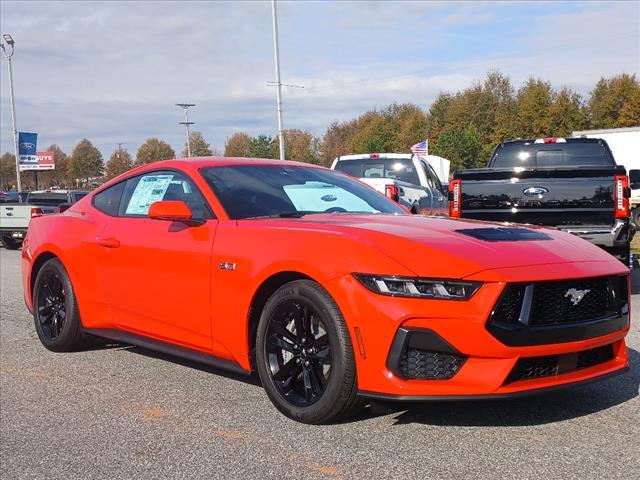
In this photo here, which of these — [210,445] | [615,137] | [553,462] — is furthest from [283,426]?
[615,137]

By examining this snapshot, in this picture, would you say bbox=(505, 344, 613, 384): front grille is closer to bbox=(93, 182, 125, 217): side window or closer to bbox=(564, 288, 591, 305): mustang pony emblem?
bbox=(564, 288, 591, 305): mustang pony emblem

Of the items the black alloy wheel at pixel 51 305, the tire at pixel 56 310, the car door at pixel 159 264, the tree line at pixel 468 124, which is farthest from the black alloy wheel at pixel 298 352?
the tree line at pixel 468 124

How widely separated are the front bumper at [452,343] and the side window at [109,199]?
2.52m

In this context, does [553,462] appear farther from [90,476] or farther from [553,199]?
[553,199]

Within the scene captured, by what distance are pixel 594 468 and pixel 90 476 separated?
224 centimetres

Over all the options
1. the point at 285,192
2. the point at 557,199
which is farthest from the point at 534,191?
the point at 285,192

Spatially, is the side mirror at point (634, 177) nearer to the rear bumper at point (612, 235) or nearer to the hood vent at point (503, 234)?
the rear bumper at point (612, 235)

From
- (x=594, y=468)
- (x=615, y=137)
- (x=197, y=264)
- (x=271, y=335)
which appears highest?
(x=615, y=137)

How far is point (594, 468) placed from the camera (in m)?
3.14

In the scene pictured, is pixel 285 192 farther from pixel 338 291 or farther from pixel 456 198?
pixel 456 198

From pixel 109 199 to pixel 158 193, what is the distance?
630mm

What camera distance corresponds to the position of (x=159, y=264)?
4.62 meters

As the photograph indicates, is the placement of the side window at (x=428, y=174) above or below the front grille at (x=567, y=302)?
above

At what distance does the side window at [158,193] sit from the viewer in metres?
4.65
